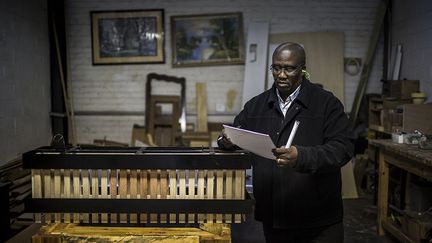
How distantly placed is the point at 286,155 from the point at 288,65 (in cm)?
43

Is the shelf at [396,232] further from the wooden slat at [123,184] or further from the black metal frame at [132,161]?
the wooden slat at [123,184]

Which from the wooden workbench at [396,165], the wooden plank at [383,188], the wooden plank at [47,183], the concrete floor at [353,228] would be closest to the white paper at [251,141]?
the wooden plank at [47,183]

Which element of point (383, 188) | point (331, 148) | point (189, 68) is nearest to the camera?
Result: point (331, 148)

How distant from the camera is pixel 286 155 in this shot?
1393mm

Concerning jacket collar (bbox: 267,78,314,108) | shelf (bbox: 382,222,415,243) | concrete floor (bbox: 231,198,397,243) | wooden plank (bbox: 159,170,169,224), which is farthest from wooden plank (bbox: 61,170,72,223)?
shelf (bbox: 382,222,415,243)

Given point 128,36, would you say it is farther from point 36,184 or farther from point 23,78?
point 36,184

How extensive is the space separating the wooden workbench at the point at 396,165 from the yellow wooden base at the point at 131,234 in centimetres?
170

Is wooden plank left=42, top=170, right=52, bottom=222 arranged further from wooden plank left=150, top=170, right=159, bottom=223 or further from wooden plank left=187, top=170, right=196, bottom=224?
wooden plank left=187, top=170, right=196, bottom=224

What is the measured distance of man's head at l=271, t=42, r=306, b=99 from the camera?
161cm

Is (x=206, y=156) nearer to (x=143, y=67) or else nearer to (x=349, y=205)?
(x=349, y=205)

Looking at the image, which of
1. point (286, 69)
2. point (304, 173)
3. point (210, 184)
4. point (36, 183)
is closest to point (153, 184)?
point (210, 184)

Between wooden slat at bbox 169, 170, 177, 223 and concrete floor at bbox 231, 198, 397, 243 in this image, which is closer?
wooden slat at bbox 169, 170, 177, 223

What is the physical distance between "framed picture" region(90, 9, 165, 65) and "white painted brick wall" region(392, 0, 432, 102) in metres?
2.97

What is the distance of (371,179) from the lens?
471 centimetres
